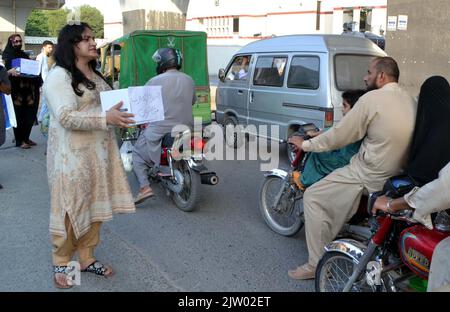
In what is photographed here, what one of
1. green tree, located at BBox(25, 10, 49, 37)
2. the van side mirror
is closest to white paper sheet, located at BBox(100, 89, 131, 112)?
the van side mirror

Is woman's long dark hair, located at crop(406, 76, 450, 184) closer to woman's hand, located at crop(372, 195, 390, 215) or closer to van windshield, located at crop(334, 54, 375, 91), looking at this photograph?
woman's hand, located at crop(372, 195, 390, 215)

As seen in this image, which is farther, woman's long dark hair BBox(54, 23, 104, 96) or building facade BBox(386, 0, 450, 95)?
building facade BBox(386, 0, 450, 95)

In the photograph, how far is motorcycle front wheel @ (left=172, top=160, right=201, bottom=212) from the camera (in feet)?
17.9

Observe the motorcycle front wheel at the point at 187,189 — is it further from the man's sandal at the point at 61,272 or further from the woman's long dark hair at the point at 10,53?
the woman's long dark hair at the point at 10,53

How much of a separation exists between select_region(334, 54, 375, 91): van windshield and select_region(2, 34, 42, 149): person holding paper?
17.9ft

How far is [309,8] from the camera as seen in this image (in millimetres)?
34312

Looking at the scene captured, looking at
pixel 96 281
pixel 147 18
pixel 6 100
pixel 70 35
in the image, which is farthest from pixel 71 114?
pixel 147 18

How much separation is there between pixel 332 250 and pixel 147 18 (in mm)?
13642

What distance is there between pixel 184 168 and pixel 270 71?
3358 millimetres

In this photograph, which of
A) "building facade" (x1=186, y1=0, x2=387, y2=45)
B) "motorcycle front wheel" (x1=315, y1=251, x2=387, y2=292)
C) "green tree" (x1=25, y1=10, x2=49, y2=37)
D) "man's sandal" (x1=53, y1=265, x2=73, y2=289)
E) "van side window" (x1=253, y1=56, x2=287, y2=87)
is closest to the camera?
"motorcycle front wheel" (x1=315, y1=251, x2=387, y2=292)

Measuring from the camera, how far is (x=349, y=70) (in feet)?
24.1

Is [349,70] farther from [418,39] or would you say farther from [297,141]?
[418,39]

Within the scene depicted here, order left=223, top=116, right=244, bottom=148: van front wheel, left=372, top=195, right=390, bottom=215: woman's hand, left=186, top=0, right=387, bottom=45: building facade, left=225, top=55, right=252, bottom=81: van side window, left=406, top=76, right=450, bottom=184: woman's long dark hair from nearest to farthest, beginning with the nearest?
1. left=372, top=195, right=390, bottom=215: woman's hand
2. left=406, top=76, right=450, bottom=184: woman's long dark hair
3. left=225, top=55, right=252, bottom=81: van side window
4. left=223, top=116, right=244, bottom=148: van front wheel
5. left=186, top=0, right=387, bottom=45: building facade
